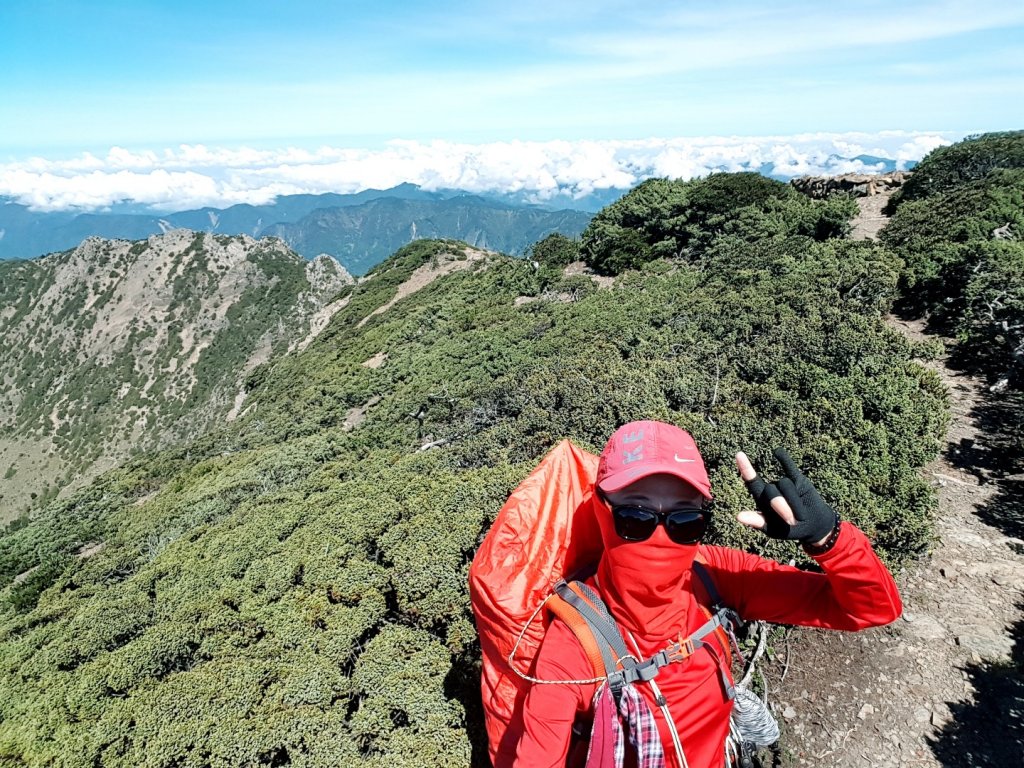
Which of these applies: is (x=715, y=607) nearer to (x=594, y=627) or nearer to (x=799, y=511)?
(x=594, y=627)

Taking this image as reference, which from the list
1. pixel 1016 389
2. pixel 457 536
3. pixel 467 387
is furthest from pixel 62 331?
pixel 1016 389

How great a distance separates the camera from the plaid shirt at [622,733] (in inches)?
94.6

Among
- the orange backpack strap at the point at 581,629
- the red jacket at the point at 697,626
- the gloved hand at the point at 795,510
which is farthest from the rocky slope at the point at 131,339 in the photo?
the gloved hand at the point at 795,510

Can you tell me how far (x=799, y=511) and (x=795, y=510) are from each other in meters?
0.02

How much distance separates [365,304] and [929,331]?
160 ft

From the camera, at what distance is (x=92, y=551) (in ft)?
80.1

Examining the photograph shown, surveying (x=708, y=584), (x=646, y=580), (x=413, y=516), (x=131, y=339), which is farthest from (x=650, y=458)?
(x=131, y=339)

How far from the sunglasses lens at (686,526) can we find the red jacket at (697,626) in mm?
106

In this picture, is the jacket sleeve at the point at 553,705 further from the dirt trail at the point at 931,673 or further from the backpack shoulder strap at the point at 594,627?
the dirt trail at the point at 931,673

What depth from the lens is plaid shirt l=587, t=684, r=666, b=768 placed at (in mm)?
2402

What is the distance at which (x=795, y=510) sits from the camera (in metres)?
2.33

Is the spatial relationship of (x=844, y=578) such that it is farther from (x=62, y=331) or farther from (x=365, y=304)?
(x=62, y=331)

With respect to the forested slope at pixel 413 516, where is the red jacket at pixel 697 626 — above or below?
above

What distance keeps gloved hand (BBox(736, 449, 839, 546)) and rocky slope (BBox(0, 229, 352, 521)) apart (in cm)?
8470
